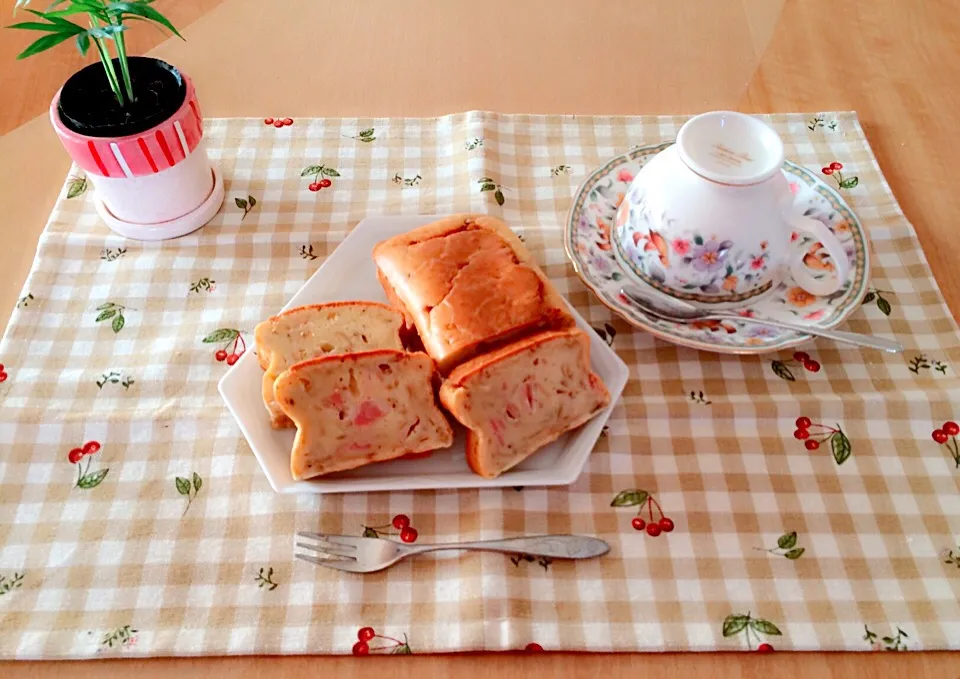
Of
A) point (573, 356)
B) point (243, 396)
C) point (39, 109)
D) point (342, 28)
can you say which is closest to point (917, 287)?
point (573, 356)

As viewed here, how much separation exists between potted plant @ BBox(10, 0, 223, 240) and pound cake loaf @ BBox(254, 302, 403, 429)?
33cm

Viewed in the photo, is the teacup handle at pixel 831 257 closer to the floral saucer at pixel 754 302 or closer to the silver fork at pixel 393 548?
the floral saucer at pixel 754 302

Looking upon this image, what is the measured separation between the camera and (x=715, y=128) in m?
1.02

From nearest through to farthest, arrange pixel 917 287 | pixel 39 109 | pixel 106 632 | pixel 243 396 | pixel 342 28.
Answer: pixel 106 632
pixel 243 396
pixel 917 287
pixel 39 109
pixel 342 28

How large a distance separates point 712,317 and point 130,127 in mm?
866

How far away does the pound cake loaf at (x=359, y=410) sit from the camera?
0.90 m

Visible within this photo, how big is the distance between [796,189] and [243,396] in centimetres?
90

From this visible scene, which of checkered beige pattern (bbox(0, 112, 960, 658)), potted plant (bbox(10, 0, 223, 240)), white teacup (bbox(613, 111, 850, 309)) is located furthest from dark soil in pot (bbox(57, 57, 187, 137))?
white teacup (bbox(613, 111, 850, 309))

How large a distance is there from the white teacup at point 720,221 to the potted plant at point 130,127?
0.68 m

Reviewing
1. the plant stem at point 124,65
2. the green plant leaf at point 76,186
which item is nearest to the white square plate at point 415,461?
the plant stem at point 124,65

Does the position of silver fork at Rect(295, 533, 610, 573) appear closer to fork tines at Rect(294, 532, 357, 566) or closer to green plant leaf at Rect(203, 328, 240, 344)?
fork tines at Rect(294, 532, 357, 566)

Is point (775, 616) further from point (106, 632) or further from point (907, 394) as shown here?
point (106, 632)

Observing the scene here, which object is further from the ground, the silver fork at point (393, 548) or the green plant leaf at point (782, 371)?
the silver fork at point (393, 548)

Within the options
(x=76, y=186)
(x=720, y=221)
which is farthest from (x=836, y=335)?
(x=76, y=186)
